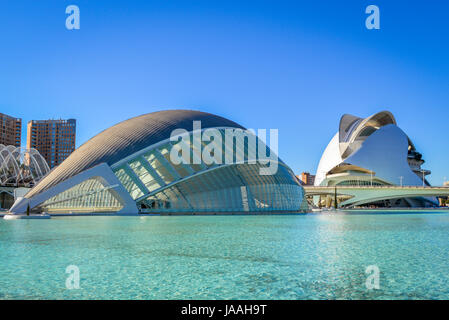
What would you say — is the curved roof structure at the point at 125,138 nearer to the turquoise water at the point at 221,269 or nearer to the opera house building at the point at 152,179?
the opera house building at the point at 152,179

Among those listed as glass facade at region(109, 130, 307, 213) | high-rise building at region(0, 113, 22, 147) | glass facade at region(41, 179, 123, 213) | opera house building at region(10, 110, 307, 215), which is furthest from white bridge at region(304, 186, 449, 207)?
high-rise building at region(0, 113, 22, 147)

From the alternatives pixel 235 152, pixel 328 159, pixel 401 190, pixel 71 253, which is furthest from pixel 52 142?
pixel 71 253

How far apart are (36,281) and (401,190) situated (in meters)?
76.3

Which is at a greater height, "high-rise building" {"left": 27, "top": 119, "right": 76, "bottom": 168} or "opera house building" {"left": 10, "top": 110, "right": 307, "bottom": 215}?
"high-rise building" {"left": 27, "top": 119, "right": 76, "bottom": 168}

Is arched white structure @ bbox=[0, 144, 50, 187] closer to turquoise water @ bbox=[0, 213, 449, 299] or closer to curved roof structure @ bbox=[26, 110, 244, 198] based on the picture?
curved roof structure @ bbox=[26, 110, 244, 198]

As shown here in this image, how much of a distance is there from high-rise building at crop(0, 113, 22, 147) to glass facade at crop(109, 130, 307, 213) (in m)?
121

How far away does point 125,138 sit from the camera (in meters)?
32.9

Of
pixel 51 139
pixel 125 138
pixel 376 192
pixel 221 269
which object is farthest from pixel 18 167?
pixel 51 139

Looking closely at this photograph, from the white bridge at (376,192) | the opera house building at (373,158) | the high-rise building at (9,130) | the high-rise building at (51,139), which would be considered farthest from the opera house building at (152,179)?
the high-rise building at (51,139)

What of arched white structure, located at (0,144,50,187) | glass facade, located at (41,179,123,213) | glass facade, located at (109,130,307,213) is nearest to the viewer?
glass facade, located at (41,179,123,213)

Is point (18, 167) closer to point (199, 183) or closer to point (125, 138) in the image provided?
point (125, 138)

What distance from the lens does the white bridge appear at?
73781 mm
